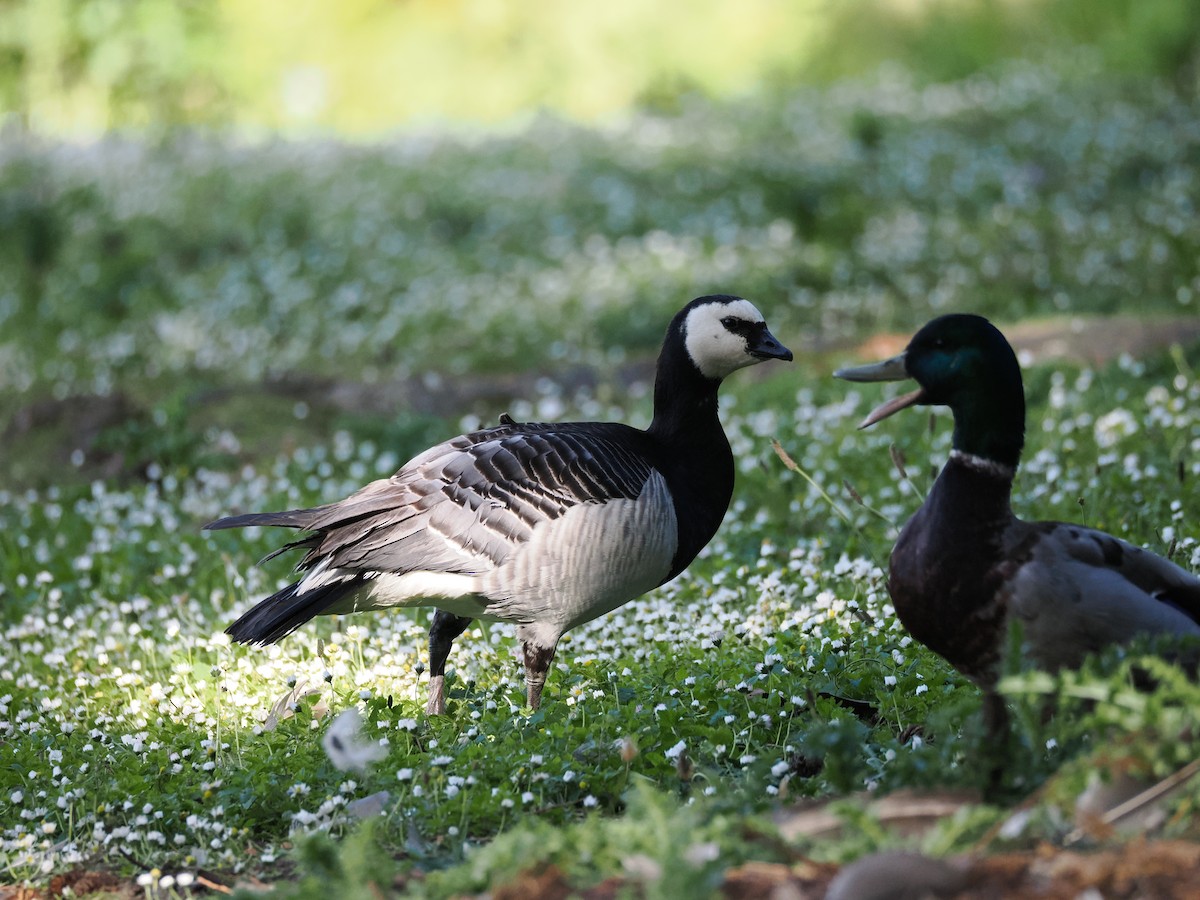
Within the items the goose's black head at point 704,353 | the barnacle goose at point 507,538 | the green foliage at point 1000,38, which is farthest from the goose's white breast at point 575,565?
the green foliage at point 1000,38


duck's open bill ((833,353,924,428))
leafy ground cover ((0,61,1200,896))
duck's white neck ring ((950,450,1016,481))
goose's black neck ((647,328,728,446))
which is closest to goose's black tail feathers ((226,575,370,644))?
leafy ground cover ((0,61,1200,896))

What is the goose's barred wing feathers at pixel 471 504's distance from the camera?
15.7ft

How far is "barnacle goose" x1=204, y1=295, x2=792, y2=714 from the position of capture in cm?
475

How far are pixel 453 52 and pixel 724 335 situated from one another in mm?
20271

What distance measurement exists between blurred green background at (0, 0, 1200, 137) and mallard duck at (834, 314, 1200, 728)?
18.5 metres

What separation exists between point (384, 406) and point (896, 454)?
19.0ft

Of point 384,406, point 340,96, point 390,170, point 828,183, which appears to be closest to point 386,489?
point 384,406

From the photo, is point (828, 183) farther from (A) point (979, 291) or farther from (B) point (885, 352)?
(B) point (885, 352)

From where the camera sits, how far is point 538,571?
4734 millimetres

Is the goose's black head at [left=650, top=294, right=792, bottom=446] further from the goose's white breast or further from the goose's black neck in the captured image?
the goose's white breast

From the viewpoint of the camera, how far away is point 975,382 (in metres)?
3.96

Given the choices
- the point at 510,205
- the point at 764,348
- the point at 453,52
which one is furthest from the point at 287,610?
the point at 453,52

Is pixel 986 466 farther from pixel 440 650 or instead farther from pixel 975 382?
pixel 440 650

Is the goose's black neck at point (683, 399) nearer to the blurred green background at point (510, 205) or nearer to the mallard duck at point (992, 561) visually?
the mallard duck at point (992, 561)
